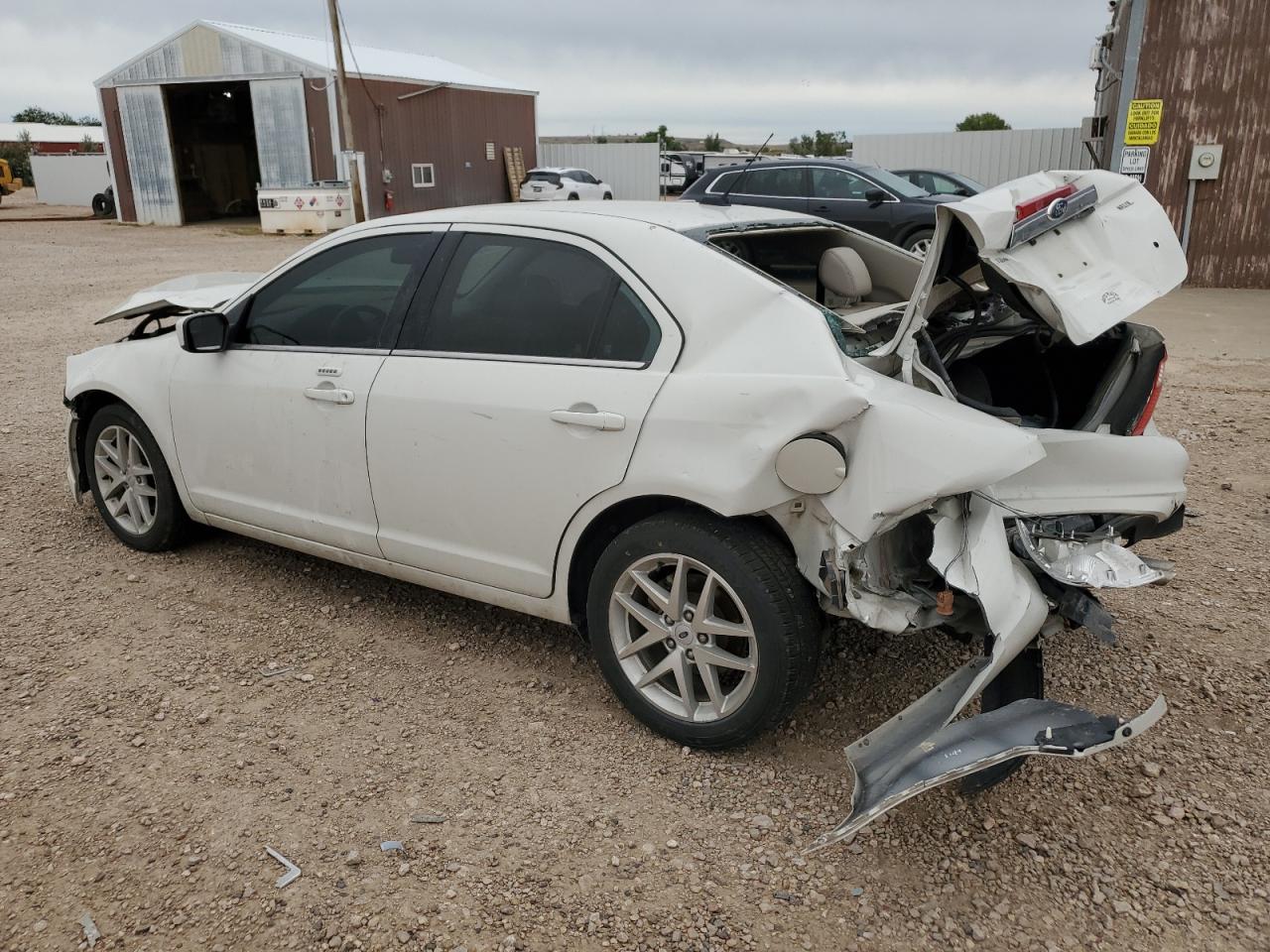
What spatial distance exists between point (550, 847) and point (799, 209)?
12.5 meters

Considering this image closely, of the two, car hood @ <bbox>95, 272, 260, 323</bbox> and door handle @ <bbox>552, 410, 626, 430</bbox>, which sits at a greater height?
car hood @ <bbox>95, 272, 260, 323</bbox>

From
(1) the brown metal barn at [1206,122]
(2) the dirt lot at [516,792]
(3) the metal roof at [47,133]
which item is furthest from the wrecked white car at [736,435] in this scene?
(3) the metal roof at [47,133]

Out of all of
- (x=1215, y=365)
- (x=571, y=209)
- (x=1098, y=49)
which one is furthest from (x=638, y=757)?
(x=1098, y=49)

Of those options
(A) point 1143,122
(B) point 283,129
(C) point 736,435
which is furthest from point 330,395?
(B) point 283,129

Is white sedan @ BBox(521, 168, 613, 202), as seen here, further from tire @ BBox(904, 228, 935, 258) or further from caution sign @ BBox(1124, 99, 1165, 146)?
caution sign @ BBox(1124, 99, 1165, 146)

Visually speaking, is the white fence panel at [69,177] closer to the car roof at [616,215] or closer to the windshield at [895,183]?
the windshield at [895,183]

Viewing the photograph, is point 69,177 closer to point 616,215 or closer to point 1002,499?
point 616,215

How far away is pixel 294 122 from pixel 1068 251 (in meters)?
26.0

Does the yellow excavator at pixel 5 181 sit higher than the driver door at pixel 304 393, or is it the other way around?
the yellow excavator at pixel 5 181

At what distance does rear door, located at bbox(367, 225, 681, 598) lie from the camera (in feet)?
10.2

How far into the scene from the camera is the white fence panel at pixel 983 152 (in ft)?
69.1

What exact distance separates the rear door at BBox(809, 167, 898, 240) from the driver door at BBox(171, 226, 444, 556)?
11.1 m

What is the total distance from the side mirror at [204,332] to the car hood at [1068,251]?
2.65 m

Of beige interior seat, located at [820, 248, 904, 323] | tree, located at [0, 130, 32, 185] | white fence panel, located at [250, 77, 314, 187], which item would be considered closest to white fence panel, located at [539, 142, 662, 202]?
white fence panel, located at [250, 77, 314, 187]
